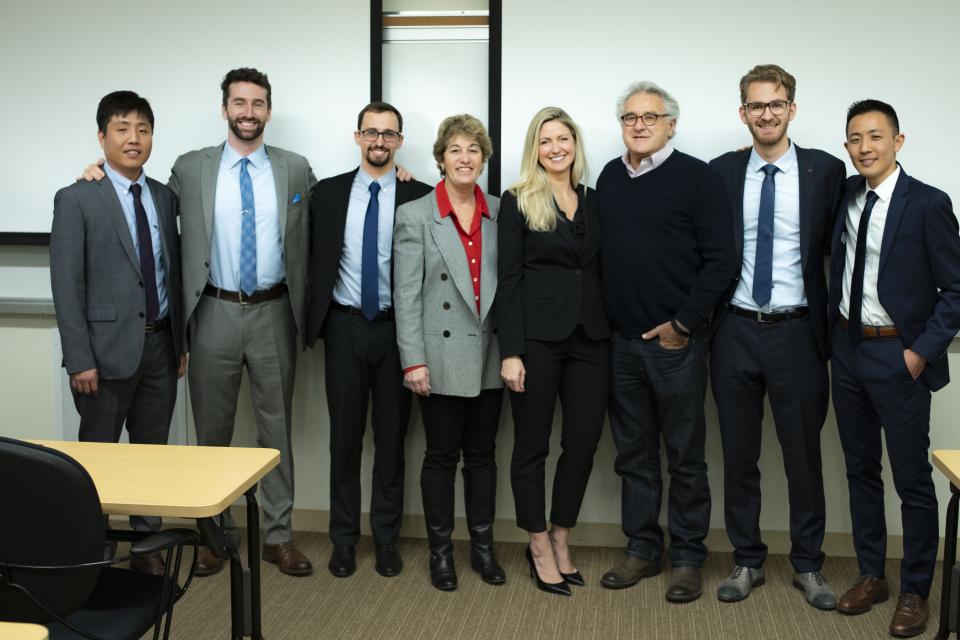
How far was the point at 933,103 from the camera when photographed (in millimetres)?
3518

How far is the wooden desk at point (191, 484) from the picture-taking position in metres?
2.07

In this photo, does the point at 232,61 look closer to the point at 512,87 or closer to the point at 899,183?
the point at 512,87

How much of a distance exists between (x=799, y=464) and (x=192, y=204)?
2399mm

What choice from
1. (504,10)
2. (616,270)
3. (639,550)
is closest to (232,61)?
(504,10)

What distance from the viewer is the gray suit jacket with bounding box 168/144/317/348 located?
3.38m

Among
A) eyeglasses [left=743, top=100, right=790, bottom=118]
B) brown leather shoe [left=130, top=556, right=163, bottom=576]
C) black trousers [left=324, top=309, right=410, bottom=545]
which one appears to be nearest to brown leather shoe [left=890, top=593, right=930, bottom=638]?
eyeglasses [left=743, top=100, right=790, bottom=118]

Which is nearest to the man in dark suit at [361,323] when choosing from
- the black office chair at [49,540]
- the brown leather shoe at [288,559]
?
the brown leather shoe at [288,559]

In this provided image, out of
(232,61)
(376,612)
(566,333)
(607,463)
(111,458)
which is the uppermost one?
(232,61)

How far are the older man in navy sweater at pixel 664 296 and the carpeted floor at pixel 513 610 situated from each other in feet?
0.49

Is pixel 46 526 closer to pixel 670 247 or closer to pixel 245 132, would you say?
pixel 245 132

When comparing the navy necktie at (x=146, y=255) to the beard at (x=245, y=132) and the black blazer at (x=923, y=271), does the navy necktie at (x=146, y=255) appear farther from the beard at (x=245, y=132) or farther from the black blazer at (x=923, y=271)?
the black blazer at (x=923, y=271)

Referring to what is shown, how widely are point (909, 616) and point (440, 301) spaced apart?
6.16 ft

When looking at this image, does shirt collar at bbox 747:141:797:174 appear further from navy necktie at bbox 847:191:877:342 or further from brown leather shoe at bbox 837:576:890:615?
brown leather shoe at bbox 837:576:890:615

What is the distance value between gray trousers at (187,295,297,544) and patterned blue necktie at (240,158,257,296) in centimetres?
10
